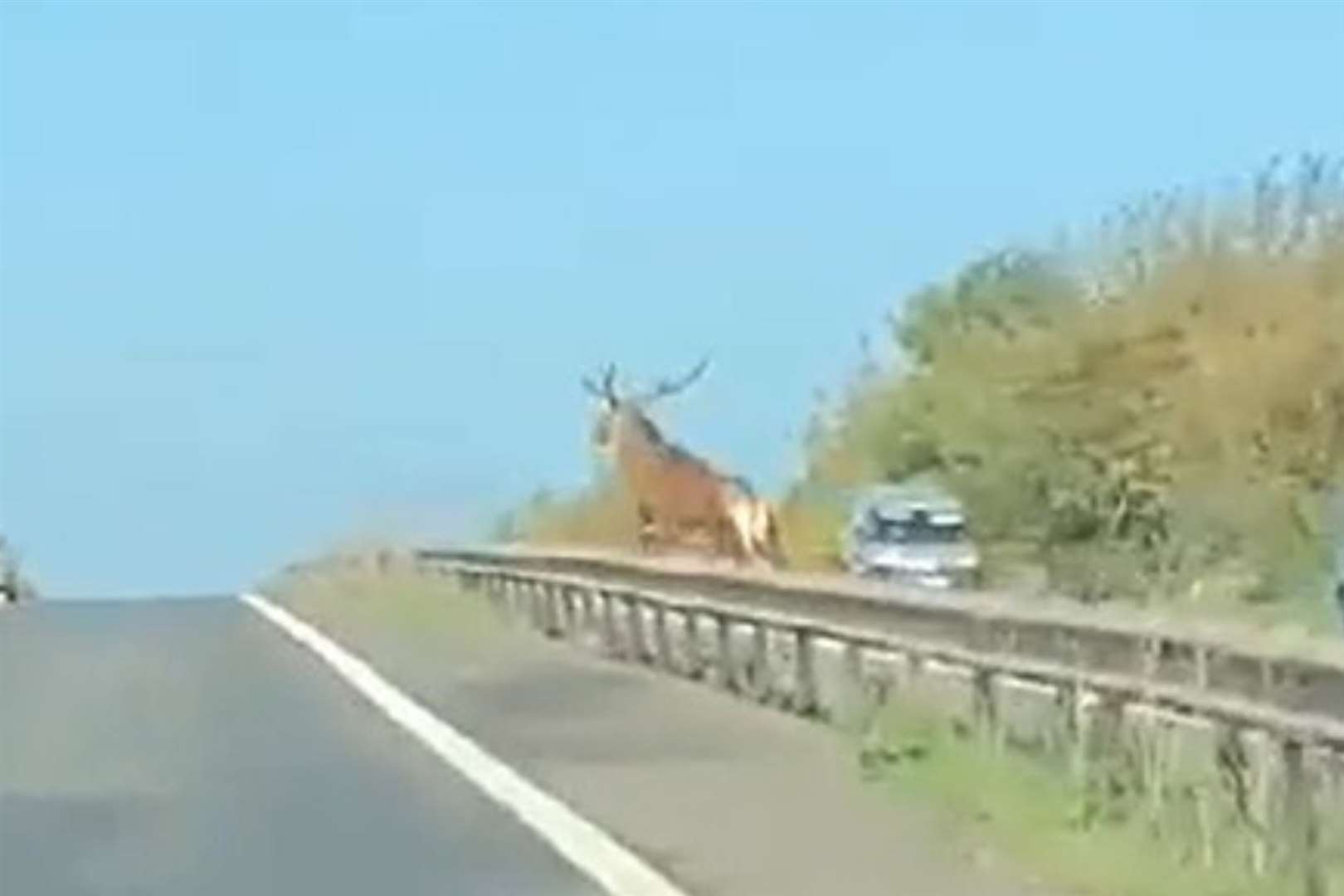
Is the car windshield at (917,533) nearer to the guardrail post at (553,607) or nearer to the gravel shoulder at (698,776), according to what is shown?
the guardrail post at (553,607)

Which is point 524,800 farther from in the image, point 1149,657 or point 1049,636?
point 1149,657

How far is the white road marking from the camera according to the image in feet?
61.3

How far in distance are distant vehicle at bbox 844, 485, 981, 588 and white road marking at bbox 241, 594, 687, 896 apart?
1632 centimetres

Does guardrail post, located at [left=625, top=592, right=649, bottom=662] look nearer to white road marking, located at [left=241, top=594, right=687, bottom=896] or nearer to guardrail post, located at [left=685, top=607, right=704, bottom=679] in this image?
white road marking, located at [left=241, top=594, right=687, bottom=896]

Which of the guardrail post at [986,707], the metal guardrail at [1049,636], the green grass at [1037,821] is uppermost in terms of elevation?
the metal guardrail at [1049,636]

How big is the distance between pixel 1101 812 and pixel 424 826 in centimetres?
427

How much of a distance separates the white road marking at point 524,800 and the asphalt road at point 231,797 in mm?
126

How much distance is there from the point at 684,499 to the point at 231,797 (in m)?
29.5

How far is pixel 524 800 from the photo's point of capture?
77.2 feet

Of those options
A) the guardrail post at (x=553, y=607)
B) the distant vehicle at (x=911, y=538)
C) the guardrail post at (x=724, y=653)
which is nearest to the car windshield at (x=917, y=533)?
the distant vehicle at (x=911, y=538)

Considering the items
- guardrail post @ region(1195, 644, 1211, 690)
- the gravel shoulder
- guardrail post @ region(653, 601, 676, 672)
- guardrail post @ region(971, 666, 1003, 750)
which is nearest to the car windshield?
the gravel shoulder

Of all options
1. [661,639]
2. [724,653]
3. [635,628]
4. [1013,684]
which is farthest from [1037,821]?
[635,628]

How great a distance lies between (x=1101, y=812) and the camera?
62.6 feet

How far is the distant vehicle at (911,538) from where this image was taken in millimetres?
55406
